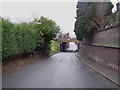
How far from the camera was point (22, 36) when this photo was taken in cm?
3064

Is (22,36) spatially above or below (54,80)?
above

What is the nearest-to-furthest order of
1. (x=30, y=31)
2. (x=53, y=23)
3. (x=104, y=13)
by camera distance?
(x=30, y=31) < (x=104, y=13) < (x=53, y=23)

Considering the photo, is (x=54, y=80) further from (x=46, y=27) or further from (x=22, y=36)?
(x=46, y=27)

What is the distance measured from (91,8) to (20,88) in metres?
25.6

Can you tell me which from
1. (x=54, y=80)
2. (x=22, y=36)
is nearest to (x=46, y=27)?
(x=22, y=36)

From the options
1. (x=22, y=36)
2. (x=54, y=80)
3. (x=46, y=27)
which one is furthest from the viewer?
(x=46, y=27)

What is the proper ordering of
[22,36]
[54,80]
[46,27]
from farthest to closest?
1. [46,27]
2. [22,36]
3. [54,80]

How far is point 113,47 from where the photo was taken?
2173 centimetres

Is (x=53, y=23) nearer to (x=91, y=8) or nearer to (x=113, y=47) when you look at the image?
(x=91, y=8)

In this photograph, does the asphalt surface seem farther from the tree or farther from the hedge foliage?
the tree

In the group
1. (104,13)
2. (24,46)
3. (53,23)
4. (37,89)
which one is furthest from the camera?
(53,23)

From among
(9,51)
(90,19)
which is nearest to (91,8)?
(90,19)

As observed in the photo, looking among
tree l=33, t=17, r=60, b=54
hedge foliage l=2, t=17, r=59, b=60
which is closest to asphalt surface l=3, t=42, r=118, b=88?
hedge foliage l=2, t=17, r=59, b=60

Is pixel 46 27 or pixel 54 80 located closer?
pixel 54 80
